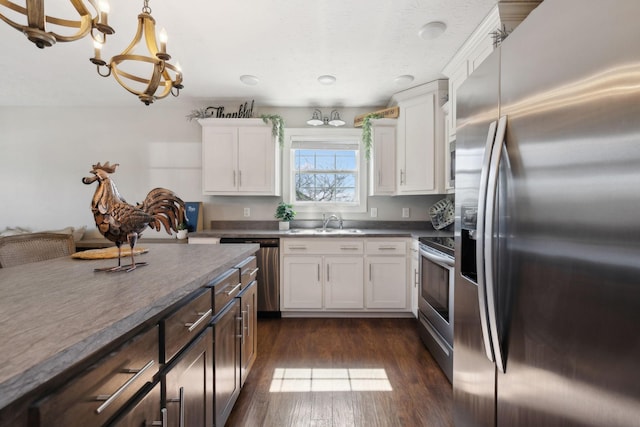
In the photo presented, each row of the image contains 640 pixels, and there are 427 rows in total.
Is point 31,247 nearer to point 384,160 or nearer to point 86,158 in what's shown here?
point 86,158

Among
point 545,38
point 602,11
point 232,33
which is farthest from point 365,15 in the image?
point 602,11

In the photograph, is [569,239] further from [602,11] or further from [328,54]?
[328,54]

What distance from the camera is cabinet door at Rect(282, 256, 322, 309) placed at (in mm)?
3039

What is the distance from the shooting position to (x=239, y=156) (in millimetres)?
3391

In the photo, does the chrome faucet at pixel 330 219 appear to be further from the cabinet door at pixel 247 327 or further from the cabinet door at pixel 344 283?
the cabinet door at pixel 247 327

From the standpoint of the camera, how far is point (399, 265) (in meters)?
3.02

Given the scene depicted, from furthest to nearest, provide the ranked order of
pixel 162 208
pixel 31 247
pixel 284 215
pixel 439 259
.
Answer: pixel 284 215 → pixel 439 259 → pixel 31 247 → pixel 162 208

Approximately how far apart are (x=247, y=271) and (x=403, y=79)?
247 centimetres

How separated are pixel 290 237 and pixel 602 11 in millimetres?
2717

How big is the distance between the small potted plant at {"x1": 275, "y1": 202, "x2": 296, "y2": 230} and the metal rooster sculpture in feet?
7.28

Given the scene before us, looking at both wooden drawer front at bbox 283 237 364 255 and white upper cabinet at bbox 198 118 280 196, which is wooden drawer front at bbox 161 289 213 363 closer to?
wooden drawer front at bbox 283 237 364 255

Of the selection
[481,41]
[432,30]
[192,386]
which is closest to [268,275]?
[192,386]

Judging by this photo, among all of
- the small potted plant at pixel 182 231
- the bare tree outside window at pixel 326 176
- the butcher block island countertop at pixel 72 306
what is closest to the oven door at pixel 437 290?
the butcher block island countertop at pixel 72 306

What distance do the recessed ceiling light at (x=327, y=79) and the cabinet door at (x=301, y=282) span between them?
6.19 feet
